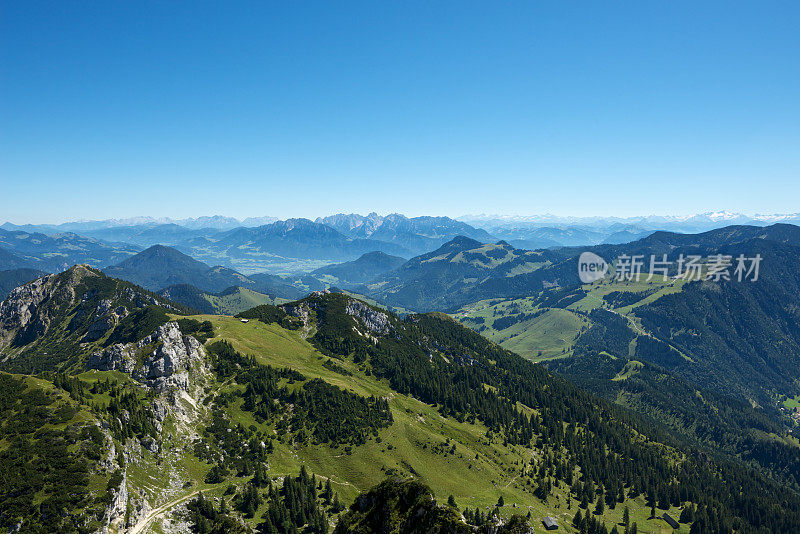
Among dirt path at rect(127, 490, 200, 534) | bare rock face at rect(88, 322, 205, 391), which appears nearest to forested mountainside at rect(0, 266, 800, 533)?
dirt path at rect(127, 490, 200, 534)

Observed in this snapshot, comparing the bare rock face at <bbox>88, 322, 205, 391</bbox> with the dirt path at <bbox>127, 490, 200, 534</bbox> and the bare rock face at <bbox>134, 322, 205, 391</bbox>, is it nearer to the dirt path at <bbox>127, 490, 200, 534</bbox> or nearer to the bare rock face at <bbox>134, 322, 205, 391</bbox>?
the bare rock face at <bbox>134, 322, 205, 391</bbox>

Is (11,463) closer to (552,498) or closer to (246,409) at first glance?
(246,409)

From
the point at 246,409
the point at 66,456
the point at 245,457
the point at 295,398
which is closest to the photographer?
the point at 66,456

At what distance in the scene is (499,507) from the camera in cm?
14900

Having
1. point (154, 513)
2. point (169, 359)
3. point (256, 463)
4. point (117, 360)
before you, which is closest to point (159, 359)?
point (169, 359)

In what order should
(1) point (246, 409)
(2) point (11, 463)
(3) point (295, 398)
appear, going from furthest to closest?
1. (3) point (295, 398)
2. (1) point (246, 409)
3. (2) point (11, 463)

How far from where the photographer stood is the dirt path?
9900cm

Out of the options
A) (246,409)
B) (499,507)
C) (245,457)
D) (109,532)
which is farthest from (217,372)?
(499,507)

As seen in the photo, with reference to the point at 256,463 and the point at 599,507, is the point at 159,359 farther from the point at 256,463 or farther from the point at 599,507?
the point at 599,507

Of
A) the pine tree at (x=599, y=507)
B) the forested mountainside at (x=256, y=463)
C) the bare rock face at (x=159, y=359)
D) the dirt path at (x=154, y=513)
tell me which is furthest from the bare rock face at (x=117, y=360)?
the pine tree at (x=599, y=507)

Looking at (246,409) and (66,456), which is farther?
(246,409)

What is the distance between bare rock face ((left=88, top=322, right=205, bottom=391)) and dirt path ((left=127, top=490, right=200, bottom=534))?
1965 inches

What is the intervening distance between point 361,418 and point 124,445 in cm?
9100

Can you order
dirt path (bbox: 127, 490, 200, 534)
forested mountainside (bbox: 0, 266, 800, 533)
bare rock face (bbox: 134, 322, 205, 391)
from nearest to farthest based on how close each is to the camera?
1. forested mountainside (bbox: 0, 266, 800, 533)
2. dirt path (bbox: 127, 490, 200, 534)
3. bare rock face (bbox: 134, 322, 205, 391)
